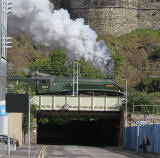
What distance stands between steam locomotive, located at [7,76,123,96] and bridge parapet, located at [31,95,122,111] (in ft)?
9.73

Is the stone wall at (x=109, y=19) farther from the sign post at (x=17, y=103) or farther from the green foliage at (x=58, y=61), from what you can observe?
the sign post at (x=17, y=103)

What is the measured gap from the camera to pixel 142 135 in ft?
168

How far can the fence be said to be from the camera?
44.4m

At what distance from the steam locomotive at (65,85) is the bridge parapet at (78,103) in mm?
2967

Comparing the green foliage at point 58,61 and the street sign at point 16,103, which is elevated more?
the green foliage at point 58,61

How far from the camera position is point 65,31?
78.1 metres

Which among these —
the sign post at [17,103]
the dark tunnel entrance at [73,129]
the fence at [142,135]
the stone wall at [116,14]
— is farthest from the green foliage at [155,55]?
the sign post at [17,103]

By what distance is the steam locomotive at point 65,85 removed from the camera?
7056cm

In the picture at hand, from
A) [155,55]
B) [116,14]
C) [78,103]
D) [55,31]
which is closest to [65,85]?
[78,103]

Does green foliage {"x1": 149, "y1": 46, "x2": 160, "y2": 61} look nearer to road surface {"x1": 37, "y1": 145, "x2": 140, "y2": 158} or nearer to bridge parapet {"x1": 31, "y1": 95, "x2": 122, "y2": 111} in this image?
bridge parapet {"x1": 31, "y1": 95, "x2": 122, "y2": 111}

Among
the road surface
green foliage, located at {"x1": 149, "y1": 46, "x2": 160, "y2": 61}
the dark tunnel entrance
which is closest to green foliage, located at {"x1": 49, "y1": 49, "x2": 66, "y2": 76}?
the dark tunnel entrance

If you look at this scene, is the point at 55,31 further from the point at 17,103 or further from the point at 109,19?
the point at 17,103

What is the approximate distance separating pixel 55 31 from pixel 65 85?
954 centimetres

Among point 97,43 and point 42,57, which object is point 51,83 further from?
point 42,57
